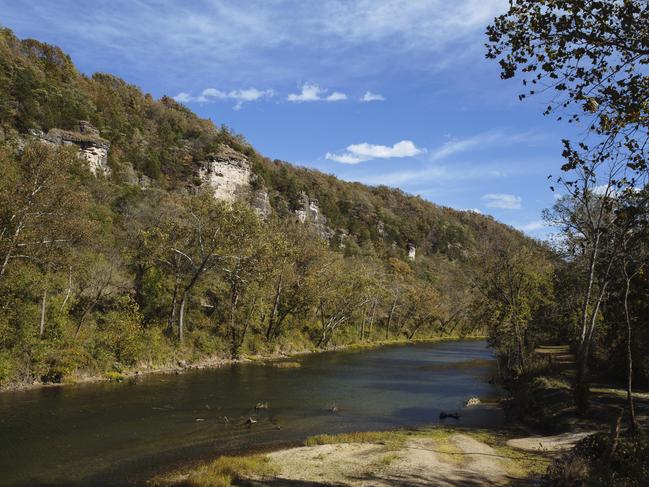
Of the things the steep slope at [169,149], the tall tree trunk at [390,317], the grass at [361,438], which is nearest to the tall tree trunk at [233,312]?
the grass at [361,438]

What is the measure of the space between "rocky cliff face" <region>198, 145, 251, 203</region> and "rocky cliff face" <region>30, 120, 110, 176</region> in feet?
85.7

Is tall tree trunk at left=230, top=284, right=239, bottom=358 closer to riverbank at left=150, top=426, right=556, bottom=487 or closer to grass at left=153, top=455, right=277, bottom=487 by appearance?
riverbank at left=150, top=426, right=556, bottom=487

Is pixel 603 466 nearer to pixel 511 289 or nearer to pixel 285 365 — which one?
pixel 511 289

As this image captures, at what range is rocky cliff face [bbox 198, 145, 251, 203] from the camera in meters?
113

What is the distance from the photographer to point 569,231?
30578 mm

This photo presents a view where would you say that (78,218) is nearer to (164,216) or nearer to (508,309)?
(164,216)

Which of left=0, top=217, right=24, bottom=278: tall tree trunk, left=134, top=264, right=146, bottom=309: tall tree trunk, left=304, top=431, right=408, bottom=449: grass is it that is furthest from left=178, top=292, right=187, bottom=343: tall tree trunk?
left=304, top=431, right=408, bottom=449: grass

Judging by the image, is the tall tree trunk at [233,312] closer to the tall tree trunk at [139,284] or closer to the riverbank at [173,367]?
the riverbank at [173,367]

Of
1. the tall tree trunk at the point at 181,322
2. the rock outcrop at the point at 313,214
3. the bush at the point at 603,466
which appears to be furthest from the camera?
the rock outcrop at the point at 313,214

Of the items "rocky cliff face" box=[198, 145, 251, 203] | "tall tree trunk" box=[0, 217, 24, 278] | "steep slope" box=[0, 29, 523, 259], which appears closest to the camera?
"tall tree trunk" box=[0, 217, 24, 278]

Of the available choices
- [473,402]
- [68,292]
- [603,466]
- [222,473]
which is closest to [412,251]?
[473,402]

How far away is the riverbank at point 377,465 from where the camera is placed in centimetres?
1670

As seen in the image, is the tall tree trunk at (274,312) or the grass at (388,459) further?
the tall tree trunk at (274,312)

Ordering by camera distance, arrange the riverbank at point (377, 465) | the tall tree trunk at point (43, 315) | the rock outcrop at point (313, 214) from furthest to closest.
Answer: the rock outcrop at point (313, 214)
the tall tree trunk at point (43, 315)
the riverbank at point (377, 465)
